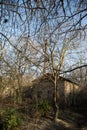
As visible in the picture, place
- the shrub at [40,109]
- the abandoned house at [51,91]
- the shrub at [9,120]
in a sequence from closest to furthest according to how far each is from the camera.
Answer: the shrub at [9,120]
the shrub at [40,109]
the abandoned house at [51,91]

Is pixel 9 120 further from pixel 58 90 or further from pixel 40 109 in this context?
pixel 58 90

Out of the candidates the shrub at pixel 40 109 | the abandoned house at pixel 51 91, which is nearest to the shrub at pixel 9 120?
the shrub at pixel 40 109

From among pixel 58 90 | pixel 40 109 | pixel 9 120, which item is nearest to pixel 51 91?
pixel 58 90

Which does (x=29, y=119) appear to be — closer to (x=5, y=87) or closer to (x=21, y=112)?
(x=21, y=112)

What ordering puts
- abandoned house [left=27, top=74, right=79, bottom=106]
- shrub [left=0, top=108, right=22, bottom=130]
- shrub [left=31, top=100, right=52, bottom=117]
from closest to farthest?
1. shrub [left=0, top=108, right=22, bottom=130]
2. shrub [left=31, top=100, right=52, bottom=117]
3. abandoned house [left=27, top=74, right=79, bottom=106]

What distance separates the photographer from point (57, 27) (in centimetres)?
593

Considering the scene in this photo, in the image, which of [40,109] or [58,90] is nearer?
[40,109]

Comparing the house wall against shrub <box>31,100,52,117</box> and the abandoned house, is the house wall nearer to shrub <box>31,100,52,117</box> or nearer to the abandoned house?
the abandoned house

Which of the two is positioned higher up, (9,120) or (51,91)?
(51,91)

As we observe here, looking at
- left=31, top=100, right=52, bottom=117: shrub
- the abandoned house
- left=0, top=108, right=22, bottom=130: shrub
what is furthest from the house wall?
left=0, top=108, right=22, bottom=130: shrub

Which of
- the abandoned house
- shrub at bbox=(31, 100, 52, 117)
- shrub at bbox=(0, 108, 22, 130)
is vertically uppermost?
the abandoned house

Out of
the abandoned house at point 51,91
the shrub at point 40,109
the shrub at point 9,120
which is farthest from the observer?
the abandoned house at point 51,91

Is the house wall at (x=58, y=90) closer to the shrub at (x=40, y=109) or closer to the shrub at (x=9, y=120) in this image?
the shrub at (x=40, y=109)

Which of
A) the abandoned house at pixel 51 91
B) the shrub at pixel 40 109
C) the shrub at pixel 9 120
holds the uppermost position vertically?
the abandoned house at pixel 51 91
